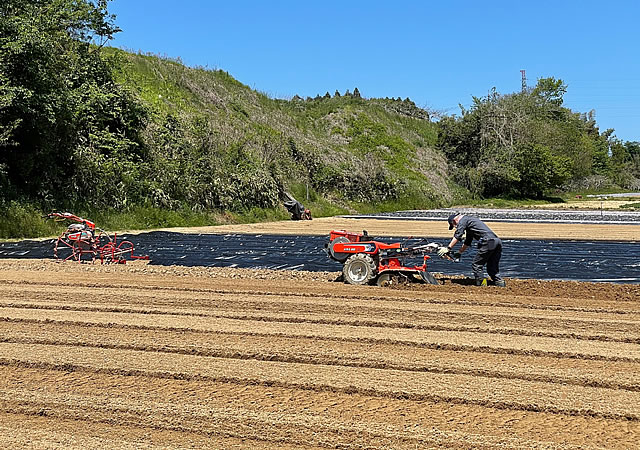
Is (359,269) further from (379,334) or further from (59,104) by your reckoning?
(59,104)

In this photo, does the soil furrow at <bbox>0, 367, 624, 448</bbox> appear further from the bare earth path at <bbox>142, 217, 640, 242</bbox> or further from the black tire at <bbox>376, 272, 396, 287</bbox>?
the bare earth path at <bbox>142, 217, 640, 242</bbox>

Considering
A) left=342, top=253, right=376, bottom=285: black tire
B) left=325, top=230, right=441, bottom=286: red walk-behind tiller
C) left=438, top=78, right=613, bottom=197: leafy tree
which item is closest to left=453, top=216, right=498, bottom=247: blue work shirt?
left=325, top=230, right=441, bottom=286: red walk-behind tiller

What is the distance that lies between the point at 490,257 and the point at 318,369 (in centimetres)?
521

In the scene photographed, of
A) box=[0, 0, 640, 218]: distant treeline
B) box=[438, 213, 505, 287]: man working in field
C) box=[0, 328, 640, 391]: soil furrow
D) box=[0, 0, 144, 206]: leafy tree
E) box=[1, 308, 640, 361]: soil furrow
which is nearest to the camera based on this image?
box=[0, 328, 640, 391]: soil furrow

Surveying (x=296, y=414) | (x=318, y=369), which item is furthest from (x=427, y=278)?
(x=296, y=414)

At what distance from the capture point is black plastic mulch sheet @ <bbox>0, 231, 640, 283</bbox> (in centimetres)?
1091

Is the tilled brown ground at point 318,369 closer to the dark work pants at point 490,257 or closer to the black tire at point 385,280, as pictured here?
the black tire at point 385,280

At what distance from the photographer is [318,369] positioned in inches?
201

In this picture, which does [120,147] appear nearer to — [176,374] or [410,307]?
[410,307]

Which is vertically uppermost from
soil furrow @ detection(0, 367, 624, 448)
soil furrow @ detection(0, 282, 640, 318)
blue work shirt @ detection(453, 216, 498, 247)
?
blue work shirt @ detection(453, 216, 498, 247)

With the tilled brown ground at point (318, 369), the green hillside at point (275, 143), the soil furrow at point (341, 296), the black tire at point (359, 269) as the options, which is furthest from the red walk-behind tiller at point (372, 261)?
the green hillside at point (275, 143)

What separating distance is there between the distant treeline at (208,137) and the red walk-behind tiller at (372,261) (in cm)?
1066

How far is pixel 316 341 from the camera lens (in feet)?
19.6

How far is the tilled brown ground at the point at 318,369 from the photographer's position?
3883 millimetres
